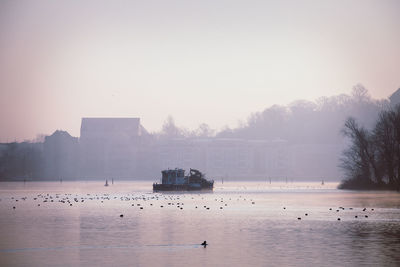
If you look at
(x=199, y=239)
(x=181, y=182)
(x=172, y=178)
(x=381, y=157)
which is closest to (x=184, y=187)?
(x=181, y=182)

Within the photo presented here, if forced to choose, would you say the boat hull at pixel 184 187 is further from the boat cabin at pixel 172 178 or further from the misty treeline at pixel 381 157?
the misty treeline at pixel 381 157

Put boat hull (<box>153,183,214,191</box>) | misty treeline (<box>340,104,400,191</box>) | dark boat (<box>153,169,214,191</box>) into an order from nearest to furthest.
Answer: misty treeline (<box>340,104,400,191</box>), boat hull (<box>153,183,214,191</box>), dark boat (<box>153,169,214,191</box>)

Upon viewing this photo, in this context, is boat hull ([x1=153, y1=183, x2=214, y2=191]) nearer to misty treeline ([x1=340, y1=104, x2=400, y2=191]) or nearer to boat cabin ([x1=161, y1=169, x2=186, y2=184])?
boat cabin ([x1=161, y1=169, x2=186, y2=184])

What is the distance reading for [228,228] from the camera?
40.9 m

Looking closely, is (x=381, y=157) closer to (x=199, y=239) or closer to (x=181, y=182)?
(x=181, y=182)

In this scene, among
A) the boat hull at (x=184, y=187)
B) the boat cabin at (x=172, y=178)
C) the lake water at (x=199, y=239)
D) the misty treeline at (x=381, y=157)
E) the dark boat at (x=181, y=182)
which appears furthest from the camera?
the boat cabin at (x=172, y=178)

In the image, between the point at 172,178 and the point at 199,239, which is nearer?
the point at 199,239

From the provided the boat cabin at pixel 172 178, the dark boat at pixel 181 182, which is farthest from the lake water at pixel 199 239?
the boat cabin at pixel 172 178

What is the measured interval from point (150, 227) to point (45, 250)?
38.8 feet

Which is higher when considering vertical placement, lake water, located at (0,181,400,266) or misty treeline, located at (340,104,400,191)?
misty treeline, located at (340,104,400,191)

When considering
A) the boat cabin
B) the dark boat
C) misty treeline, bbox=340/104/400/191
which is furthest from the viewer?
the boat cabin

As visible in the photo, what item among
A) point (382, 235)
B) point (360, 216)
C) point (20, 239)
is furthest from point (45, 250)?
point (360, 216)

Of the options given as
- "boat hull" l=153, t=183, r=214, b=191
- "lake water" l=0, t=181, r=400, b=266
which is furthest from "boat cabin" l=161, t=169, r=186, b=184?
"lake water" l=0, t=181, r=400, b=266

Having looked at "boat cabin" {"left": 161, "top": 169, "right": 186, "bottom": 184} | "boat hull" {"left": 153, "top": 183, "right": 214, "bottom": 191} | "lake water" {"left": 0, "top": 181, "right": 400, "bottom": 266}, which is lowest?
"lake water" {"left": 0, "top": 181, "right": 400, "bottom": 266}
